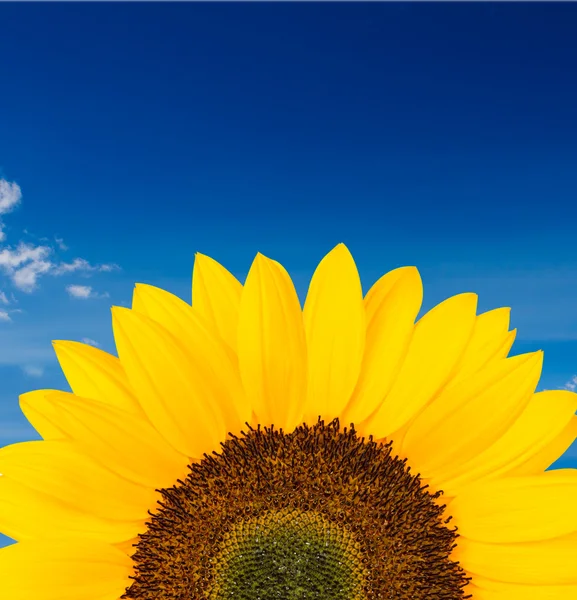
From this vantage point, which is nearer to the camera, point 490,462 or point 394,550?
point 394,550

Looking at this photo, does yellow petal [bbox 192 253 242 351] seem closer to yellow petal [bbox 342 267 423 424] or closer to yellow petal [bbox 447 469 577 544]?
yellow petal [bbox 342 267 423 424]

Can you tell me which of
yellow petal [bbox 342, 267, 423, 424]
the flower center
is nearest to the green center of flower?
the flower center

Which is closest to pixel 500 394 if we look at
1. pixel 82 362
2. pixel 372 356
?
pixel 372 356

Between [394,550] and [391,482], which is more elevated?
[391,482]

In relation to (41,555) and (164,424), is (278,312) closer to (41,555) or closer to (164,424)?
(164,424)

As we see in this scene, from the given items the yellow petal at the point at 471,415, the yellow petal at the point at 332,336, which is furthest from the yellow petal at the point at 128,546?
the yellow petal at the point at 471,415

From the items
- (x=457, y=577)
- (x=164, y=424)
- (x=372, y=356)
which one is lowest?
(x=457, y=577)

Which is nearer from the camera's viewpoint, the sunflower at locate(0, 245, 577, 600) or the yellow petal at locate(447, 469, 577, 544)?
the sunflower at locate(0, 245, 577, 600)

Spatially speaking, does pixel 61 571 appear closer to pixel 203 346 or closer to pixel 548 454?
pixel 203 346
